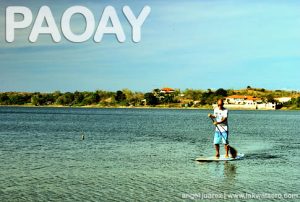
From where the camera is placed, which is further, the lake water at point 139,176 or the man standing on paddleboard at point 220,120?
the man standing on paddleboard at point 220,120

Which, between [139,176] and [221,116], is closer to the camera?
[139,176]

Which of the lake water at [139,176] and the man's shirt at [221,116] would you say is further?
the man's shirt at [221,116]

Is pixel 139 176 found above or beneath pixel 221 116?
beneath

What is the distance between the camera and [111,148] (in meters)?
31.7

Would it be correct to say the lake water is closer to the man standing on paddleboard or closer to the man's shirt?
the man standing on paddleboard

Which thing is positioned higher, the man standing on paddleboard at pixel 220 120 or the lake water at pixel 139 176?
the man standing on paddleboard at pixel 220 120

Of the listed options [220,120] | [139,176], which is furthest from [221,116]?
[139,176]

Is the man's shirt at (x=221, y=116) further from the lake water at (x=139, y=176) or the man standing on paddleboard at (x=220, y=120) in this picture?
the lake water at (x=139, y=176)

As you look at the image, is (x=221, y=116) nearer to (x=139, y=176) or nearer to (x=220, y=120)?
(x=220, y=120)

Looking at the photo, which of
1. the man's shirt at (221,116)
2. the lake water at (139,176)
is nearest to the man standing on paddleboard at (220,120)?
the man's shirt at (221,116)

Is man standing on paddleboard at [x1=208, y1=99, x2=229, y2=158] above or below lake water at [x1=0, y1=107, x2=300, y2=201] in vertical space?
above

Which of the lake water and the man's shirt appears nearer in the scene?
the lake water

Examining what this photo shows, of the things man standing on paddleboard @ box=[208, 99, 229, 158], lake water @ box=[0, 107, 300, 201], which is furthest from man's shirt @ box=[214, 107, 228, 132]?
lake water @ box=[0, 107, 300, 201]

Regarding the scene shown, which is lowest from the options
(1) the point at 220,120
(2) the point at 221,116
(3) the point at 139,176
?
(3) the point at 139,176
